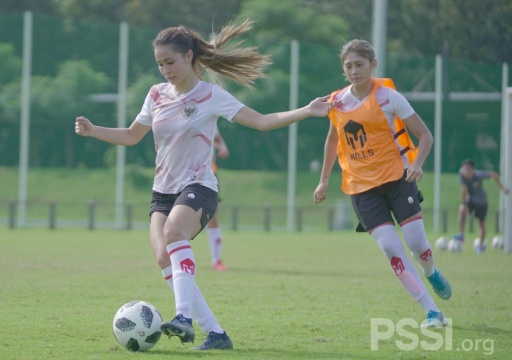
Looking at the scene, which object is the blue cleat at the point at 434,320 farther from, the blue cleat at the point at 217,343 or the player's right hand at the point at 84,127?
the player's right hand at the point at 84,127

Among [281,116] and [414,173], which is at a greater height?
[281,116]

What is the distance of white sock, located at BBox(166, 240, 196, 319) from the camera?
7.15 m

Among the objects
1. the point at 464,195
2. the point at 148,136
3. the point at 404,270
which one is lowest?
the point at 404,270

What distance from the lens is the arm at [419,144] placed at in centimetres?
825

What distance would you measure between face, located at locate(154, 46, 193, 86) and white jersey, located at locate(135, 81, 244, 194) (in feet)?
0.49

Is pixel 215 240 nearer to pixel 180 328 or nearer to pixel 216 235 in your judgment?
pixel 216 235

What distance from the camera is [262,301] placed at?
1062 cm

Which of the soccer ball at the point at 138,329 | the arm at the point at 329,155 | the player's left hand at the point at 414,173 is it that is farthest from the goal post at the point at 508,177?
the soccer ball at the point at 138,329

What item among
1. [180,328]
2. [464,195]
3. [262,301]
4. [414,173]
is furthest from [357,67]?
[464,195]

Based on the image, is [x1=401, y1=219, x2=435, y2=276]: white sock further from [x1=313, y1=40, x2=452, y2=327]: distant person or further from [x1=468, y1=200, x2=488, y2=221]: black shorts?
[x1=468, y1=200, x2=488, y2=221]: black shorts

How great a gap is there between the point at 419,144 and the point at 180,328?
271 cm

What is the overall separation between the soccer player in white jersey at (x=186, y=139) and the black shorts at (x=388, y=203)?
4.88 feet

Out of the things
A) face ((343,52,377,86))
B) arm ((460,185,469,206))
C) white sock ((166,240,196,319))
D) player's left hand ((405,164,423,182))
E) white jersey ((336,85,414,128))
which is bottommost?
white sock ((166,240,196,319))

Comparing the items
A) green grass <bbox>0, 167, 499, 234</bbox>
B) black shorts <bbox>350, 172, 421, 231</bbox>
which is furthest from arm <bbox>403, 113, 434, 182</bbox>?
green grass <bbox>0, 167, 499, 234</bbox>
